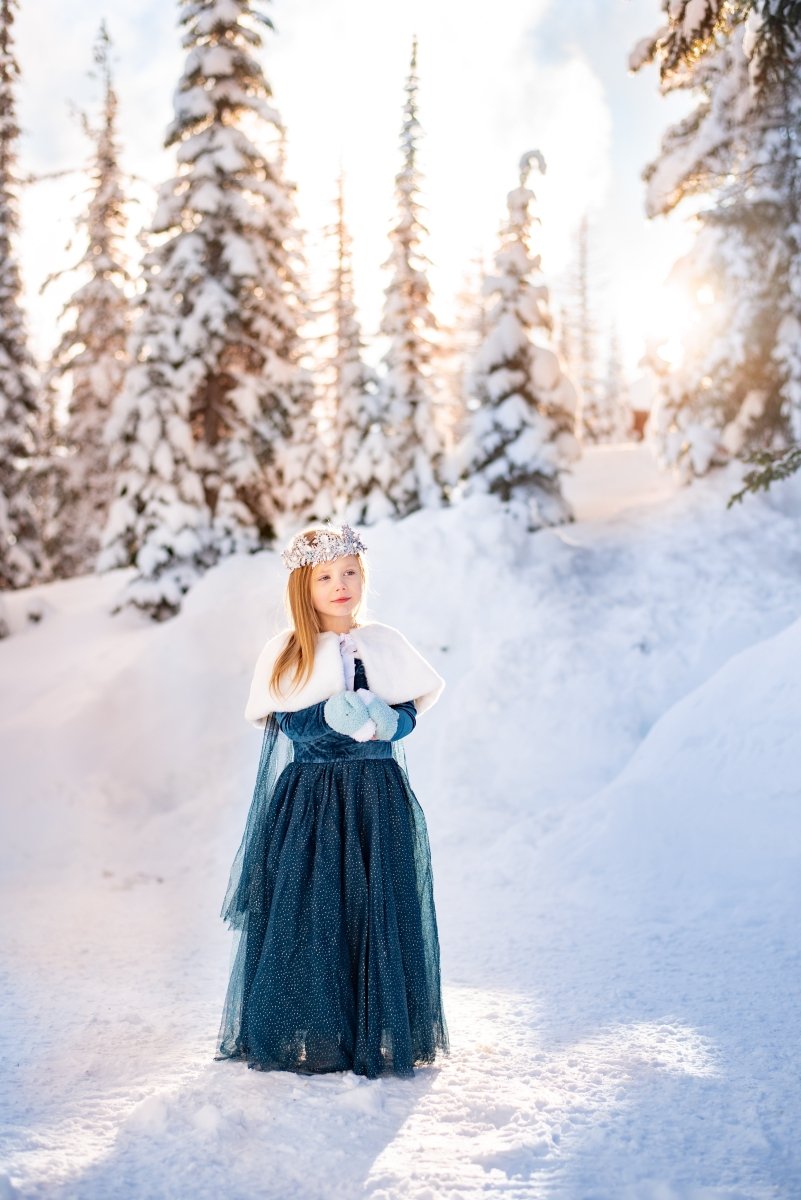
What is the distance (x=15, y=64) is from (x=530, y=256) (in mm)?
13772

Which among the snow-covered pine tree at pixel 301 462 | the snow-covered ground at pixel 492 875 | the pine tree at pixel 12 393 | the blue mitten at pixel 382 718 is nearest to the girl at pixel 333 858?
the blue mitten at pixel 382 718

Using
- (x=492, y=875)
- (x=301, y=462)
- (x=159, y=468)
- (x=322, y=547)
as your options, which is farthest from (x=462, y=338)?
(x=322, y=547)

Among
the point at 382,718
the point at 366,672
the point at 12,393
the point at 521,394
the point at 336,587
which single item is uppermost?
the point at 12,393

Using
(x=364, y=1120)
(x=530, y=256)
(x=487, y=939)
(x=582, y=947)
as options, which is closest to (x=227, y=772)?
(x=487, y=939)

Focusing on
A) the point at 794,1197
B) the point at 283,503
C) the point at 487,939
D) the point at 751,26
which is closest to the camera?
the point at 794,1197

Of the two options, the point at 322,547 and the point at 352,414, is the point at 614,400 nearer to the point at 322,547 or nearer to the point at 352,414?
the point at 352,414

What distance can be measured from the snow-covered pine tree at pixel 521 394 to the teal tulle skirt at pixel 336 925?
12554mm

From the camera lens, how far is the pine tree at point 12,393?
22.8 metres

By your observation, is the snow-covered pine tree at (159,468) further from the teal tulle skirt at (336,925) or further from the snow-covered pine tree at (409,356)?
the teal tulle skirt at (336,925)

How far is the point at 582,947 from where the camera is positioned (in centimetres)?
633

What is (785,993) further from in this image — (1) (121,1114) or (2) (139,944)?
(2) (139,944)

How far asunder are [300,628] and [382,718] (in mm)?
600

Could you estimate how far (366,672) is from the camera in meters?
4.56

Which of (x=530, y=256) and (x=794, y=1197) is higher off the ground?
(x=530, y=256)
